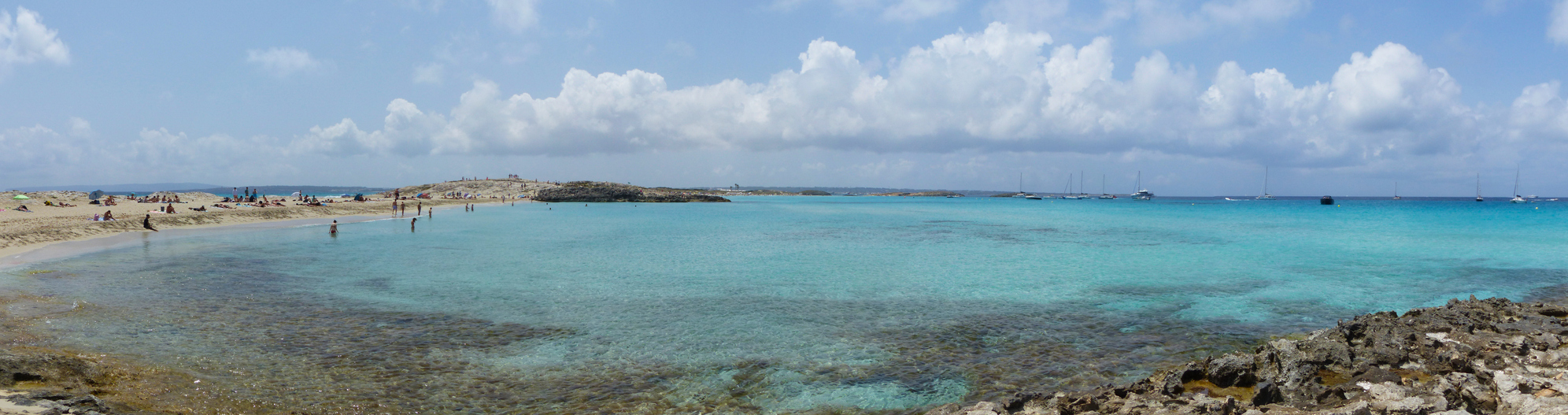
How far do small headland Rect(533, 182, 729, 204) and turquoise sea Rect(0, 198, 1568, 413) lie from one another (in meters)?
79.0

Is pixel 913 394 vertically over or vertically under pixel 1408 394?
under

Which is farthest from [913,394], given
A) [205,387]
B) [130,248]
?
[130,248]

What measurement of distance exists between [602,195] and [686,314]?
101130 mm

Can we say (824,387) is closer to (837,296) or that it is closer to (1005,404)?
(1005,404)

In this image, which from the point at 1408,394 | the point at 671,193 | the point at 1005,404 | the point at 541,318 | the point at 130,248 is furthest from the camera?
the point at 671,193

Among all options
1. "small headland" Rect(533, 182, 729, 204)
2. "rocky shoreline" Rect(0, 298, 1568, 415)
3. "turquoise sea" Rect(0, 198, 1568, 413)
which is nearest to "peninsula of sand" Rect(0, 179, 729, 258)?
"turquoise sea" Rect(0, 198, 1568, 413)


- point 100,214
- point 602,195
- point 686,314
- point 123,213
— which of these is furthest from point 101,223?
point 602,195

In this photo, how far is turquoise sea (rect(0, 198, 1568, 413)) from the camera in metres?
8.82

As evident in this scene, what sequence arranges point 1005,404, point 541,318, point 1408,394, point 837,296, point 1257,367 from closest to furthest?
point 1408,394 → point 1005,404 → point 1257,367 → point 541,318 → point 837,296

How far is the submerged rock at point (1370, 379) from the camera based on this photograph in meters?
6.75

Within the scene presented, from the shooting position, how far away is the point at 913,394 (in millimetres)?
8742

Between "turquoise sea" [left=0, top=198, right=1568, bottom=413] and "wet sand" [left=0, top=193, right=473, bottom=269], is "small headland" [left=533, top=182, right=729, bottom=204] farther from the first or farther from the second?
"turquoise sea" [left=0, top=198, right=1568, bottom=413]

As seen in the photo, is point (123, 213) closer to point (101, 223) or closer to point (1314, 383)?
point (101, 223)

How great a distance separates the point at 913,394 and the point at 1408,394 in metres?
5.33
